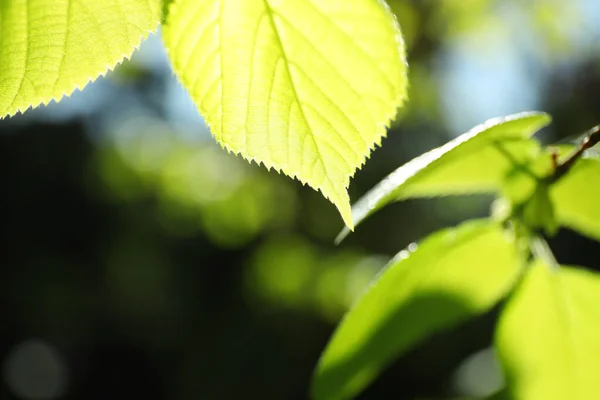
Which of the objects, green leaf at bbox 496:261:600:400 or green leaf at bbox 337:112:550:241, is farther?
green leaf at bbox 496:261:600:400

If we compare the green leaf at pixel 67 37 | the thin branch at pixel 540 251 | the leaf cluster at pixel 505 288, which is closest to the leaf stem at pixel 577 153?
the leaf cluster at pixel 505 288

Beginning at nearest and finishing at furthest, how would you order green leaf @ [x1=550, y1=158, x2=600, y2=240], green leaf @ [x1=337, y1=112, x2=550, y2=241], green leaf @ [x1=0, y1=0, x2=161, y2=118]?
green leaf @ [x1=0, y1=0, x2=161, y2=118] → green leaf @ [x1=337, y1=112, x2=550, y2=241] → green leaf @ [x1=550, y1=158, x2=600, y2=240]

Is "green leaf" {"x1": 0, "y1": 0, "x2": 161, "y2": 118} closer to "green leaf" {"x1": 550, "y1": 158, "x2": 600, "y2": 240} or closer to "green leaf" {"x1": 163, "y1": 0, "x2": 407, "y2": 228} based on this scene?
"green leaf" {"x1": 163, "y1": 0, "x2": 407, "y2": 228}

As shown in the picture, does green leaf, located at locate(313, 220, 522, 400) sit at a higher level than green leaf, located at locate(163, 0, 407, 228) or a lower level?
lower

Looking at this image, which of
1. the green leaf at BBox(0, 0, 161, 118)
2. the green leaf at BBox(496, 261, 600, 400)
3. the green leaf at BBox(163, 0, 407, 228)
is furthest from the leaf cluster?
the green leaf at BBox(0, 0, 161, 118)

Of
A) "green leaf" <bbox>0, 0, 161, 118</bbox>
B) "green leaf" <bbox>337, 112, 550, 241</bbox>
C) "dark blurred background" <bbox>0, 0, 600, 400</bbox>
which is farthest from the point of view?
"dark blurred background" <bbox>0, 0, 600, 400</bbox>

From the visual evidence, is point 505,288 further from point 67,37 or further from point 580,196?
point 67,37

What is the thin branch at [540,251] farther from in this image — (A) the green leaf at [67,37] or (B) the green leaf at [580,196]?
(A) the green leaf at [67,37]
